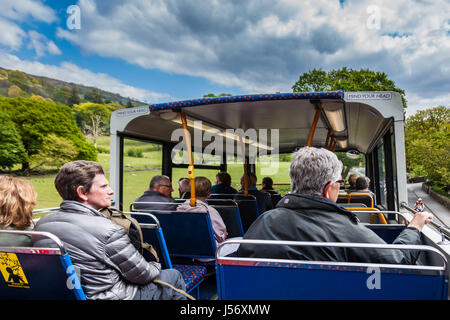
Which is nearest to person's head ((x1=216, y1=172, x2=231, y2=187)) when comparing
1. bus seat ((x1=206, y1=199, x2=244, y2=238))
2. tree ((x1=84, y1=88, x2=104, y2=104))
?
bus seat ((x1=206, y1=199, x2=244, y2=238))

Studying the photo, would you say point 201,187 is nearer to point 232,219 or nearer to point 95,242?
point 232,219

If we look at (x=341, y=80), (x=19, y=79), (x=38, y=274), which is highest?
(x=19, y=79)

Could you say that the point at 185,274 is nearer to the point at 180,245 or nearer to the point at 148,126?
the point at 180,245

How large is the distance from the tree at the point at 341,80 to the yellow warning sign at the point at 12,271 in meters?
31.5

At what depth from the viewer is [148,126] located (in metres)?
5.56

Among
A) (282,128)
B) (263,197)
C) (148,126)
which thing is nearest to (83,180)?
(148,126)

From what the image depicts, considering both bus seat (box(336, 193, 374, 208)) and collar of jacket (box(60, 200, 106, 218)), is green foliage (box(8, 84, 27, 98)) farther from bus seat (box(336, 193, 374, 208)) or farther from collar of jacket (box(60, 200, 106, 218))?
collar of jacket (box(60, 200, 106, 218))

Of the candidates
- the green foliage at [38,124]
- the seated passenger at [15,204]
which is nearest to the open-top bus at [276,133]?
the seated passenger at [15,204]

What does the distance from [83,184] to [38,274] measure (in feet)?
2.05

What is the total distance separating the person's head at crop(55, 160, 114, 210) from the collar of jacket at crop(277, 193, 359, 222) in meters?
1.25

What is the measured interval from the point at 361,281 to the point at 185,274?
196cm

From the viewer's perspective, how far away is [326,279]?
55.7 inches

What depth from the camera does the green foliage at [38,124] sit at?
3856 cm

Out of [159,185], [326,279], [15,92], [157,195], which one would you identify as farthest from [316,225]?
[15,92]
